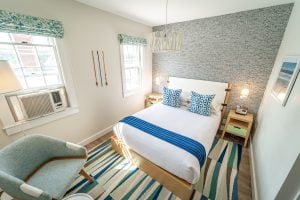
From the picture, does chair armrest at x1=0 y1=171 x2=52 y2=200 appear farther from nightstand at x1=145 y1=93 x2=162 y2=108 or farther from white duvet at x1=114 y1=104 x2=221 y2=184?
nightstand at x1=145 y1=93 x2=162 y2=108

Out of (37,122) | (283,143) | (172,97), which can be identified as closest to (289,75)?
(283,143)

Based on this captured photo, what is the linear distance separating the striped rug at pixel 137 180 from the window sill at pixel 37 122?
0.81 meters

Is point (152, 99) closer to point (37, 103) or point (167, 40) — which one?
point (167, 40)

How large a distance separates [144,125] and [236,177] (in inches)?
60.5

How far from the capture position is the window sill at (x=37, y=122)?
1609mm

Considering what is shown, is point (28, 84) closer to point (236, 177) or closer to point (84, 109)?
point (84, 109)

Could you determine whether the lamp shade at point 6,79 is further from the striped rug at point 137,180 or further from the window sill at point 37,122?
the striped rug at point 137,180

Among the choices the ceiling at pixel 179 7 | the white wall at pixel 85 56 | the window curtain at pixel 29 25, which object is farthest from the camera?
the ceiling at pixel 179 7

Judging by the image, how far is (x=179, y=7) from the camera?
217 cm

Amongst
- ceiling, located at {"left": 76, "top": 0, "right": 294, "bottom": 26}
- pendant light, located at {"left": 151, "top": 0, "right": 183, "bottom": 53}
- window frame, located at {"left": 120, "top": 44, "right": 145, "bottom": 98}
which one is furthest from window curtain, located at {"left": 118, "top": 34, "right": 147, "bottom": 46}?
pendant light, located at {"left": 151, "top": 0, "right": 183, "bottom": 53}

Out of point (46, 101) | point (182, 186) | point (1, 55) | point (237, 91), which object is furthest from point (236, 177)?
point (1, 55)

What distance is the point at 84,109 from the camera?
235cm

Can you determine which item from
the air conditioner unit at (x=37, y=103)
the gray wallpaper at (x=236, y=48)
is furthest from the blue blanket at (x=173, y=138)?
the gray wallpaper at (x=236, y=48)

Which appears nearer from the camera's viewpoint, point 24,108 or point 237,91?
point 24,108
